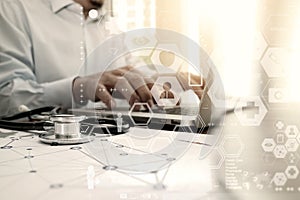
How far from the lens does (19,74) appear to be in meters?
0.72

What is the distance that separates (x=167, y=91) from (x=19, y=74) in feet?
1.42

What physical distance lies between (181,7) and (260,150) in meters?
Answer: 0.19

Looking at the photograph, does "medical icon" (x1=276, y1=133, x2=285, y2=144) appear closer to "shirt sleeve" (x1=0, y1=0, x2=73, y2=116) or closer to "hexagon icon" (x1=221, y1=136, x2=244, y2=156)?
"hexagon icon" (x1=221, y1=136, x2=244, y2=156)

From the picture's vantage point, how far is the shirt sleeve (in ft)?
2.23

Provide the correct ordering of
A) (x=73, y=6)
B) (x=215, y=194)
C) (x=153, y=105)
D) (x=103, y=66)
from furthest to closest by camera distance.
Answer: (x=73, y=6) → (x=103, y=66) → (x=153, y=105) → (x=215, y=194)

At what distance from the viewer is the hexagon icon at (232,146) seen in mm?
185

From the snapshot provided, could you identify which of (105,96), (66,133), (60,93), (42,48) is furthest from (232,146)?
(42,48)

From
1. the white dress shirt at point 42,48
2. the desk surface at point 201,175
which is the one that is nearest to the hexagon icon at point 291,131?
the desk surface at point 201,175

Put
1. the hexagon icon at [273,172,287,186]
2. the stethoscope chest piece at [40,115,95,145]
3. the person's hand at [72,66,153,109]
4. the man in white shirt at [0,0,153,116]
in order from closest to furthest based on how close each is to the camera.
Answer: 1. the hexagon icon at [273,172,287,186]
2. the stethoscope chest piece at [40,115,95,145]
3. the person's hand at [72,66,153,109]
4. the man in white shirt at [0,0,153,116]

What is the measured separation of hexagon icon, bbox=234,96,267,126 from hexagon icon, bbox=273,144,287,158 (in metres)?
0.02

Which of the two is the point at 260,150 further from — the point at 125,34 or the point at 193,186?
the point at 125,34

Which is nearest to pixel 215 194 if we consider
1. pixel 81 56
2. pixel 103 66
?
pixel 103 66

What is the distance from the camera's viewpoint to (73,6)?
2.72 ft

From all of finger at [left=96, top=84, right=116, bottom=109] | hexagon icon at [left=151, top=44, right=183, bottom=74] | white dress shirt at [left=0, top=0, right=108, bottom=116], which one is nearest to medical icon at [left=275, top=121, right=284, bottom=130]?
hexagon icon at [left=151, top=44, right=183, bottom=74]
